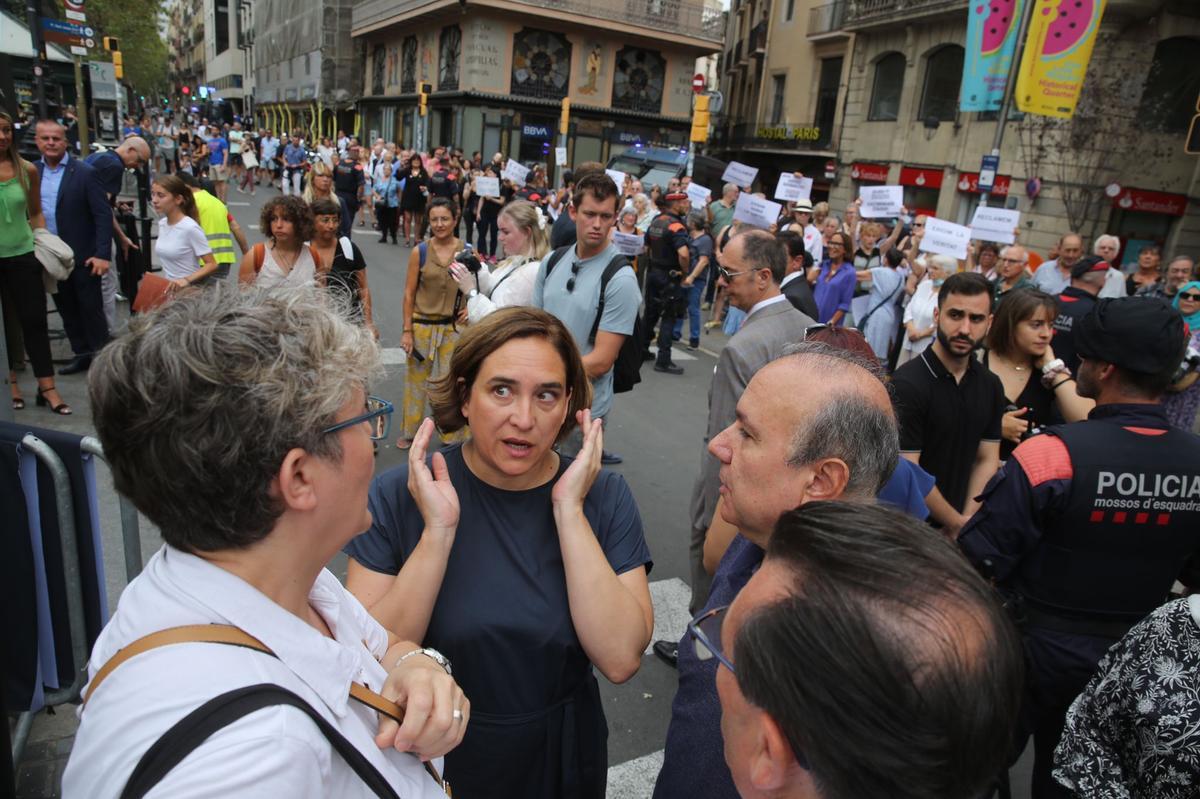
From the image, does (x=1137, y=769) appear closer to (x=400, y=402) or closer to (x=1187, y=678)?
(x=1187, y=678)

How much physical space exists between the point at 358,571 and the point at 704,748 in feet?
3.16

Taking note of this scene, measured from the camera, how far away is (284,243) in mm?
5363

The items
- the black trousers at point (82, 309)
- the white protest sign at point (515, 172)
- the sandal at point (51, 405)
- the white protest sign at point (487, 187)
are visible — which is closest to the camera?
the sandal at point (51, 405)

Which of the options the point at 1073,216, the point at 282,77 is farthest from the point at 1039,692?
the point at 282,77

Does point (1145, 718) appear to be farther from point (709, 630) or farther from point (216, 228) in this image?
point (216, 228)

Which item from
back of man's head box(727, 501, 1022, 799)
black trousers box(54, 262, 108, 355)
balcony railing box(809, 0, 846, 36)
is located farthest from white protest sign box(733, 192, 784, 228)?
balcony railing box(809, 0, 846, 36)

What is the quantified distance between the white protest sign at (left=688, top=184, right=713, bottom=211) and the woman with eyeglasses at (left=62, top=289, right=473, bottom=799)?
1155cm

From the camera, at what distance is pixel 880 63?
2650 cm

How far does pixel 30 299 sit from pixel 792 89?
32.0 meters

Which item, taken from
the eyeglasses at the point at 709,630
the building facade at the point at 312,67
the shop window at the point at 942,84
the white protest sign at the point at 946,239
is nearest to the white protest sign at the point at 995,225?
the white protest sign at the point at 946,239

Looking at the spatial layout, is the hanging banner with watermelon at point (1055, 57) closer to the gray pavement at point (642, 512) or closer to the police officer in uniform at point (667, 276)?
the police officer in uniform at point (667, 276)

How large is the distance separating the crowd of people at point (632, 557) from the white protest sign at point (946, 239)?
3.60 meters

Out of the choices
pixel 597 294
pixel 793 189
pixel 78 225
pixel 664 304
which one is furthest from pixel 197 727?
pixel 793 189

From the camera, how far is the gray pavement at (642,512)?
292 centimetres
